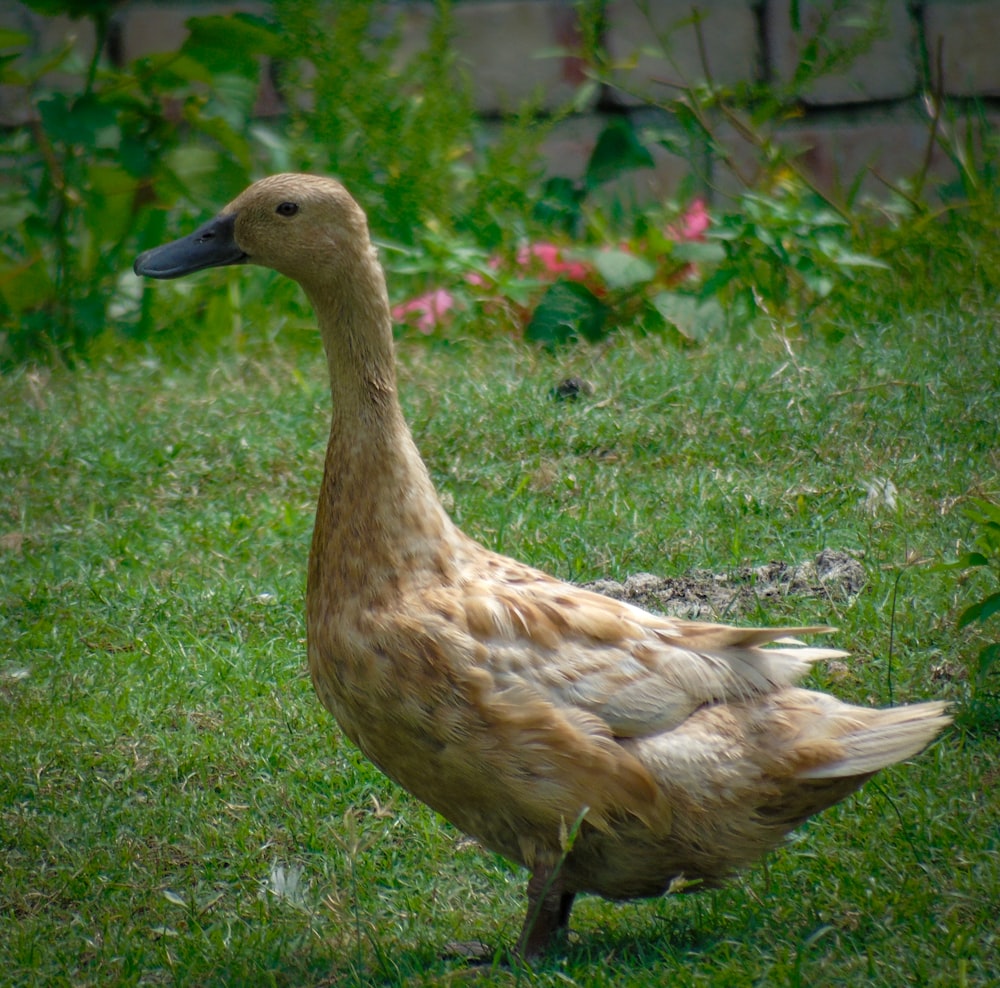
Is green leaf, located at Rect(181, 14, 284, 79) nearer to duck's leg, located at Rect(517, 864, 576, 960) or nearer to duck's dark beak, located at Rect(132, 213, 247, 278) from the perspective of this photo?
duck's dark beak, located at Rect(132, 213, 247, 278)

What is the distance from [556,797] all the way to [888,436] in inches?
109

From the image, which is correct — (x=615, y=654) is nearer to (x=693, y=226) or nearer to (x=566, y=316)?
(x=566, y=316)

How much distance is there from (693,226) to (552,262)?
718 millimetres

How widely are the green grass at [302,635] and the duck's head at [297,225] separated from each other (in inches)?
50.9

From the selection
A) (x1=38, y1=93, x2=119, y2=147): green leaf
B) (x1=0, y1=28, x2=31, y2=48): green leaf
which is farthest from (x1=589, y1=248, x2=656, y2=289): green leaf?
(x1=0, y1=28, x2=31, y2=48): green leaf

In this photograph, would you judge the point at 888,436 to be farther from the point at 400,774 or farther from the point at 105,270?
the point at 105,270

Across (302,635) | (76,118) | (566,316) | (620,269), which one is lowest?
(302,635)

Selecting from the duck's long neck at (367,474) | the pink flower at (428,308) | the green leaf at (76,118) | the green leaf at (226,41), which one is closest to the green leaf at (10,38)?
the green leaf at (76,118)

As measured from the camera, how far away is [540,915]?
295cm

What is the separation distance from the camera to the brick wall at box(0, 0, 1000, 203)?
7852 millimetres

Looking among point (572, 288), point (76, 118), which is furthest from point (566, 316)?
point (76, 118)

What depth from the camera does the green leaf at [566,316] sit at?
633 cm

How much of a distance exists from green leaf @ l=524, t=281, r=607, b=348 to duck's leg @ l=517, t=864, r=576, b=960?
3.67m

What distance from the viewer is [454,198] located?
301 inches
